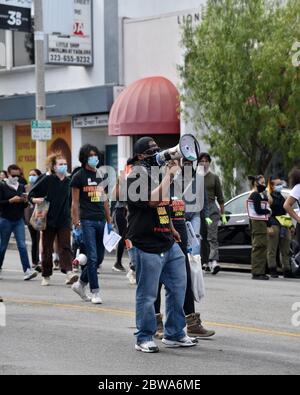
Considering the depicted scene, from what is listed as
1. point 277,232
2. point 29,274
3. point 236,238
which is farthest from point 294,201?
point 236,238

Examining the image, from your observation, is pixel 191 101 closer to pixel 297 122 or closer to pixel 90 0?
pixel 297 122

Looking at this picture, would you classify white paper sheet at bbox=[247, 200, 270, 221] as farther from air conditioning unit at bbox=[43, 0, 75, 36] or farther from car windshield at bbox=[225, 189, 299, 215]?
air conditioning unit at bbox=[43, 0, 75, 36]

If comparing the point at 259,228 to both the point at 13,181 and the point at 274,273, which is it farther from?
the point at 13,181

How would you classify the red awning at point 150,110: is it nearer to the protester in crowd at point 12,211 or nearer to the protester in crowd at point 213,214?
the protester in crowd at point 213,214

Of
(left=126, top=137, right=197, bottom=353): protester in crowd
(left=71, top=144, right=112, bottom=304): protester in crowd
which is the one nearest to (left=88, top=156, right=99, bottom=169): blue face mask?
(left=71, top=144, right=112, bottom=304): protester in crowd

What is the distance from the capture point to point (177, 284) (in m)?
9.24

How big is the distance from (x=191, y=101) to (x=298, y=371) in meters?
15.9

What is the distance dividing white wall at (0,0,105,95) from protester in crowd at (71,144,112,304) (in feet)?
51.9

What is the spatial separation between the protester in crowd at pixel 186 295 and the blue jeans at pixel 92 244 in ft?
7.99

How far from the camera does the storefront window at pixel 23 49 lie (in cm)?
3039

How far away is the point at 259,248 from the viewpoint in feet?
54.0

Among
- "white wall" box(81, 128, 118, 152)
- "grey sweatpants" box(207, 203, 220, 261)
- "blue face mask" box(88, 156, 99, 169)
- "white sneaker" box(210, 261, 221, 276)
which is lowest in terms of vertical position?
"white sneaker" box(210, 261, 221, 276)

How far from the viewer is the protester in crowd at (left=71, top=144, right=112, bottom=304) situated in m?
12.3
